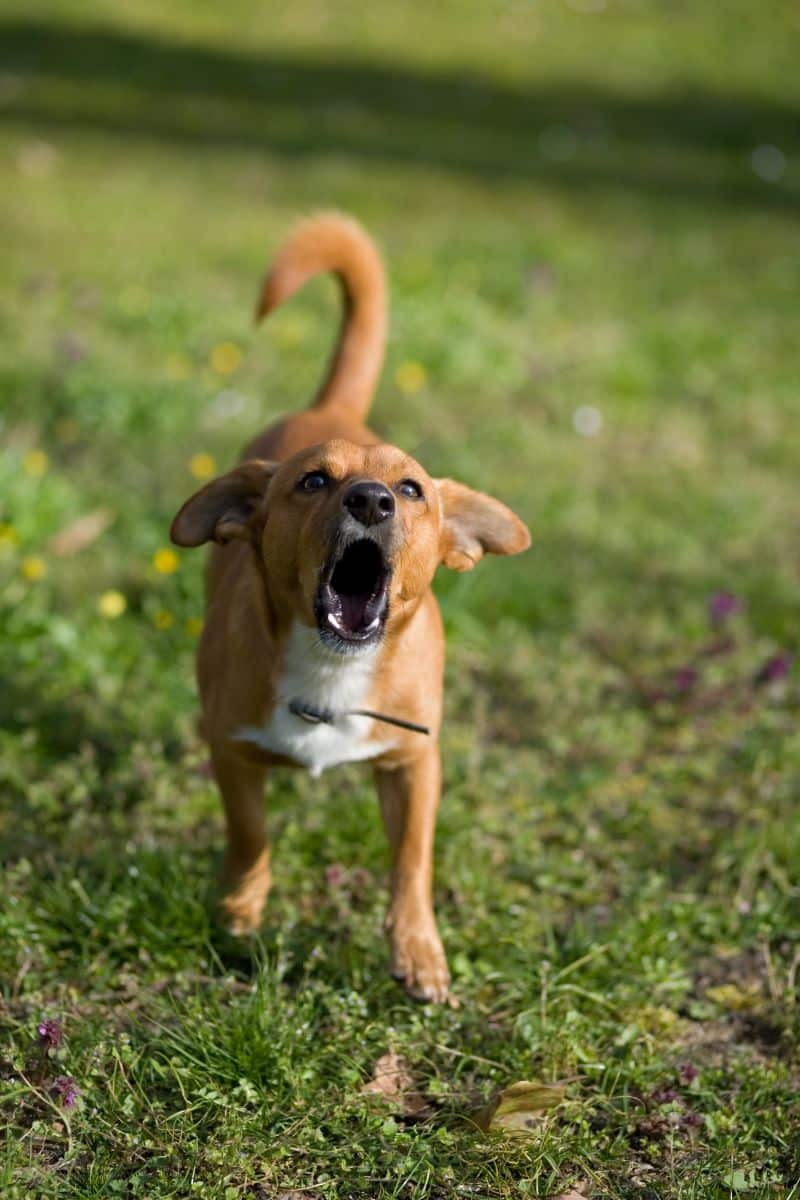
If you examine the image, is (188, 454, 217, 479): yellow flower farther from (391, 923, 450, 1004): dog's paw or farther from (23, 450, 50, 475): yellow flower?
(391, 923, 450, 1004): dog's paw

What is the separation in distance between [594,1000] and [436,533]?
3.49ft

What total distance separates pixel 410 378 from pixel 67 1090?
12.6ft

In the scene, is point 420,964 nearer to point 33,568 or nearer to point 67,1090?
point 67,1090

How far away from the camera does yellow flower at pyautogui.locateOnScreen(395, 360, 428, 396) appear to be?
5781mm

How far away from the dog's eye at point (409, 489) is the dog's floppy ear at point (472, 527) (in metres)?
0.16

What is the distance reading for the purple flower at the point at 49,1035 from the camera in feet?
8.41

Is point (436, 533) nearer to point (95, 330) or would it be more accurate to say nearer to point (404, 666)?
point (404, 666)

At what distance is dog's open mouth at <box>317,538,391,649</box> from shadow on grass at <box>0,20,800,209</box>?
7961mm

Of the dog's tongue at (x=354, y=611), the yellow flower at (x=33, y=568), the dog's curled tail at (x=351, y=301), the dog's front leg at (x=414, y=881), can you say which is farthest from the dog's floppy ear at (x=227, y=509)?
the yellow flower at (x=33, y=568)

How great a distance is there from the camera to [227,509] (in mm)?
2971

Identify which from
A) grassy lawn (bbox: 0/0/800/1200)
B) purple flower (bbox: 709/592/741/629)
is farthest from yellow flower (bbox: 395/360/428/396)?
purple flower (bbox: 709/592/741/629)

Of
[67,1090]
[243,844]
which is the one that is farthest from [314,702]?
[67,1090]

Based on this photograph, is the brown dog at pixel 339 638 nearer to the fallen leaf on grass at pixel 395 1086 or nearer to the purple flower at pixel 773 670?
the fallen leaf on grass at pixel 395 1086

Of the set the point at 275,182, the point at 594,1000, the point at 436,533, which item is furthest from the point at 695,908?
the point at 275,182
